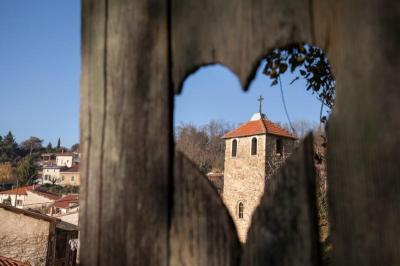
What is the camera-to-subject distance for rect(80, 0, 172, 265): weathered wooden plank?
62cm

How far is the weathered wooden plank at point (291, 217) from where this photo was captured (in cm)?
54

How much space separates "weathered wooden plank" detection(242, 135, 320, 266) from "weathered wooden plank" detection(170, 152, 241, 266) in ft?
0.15

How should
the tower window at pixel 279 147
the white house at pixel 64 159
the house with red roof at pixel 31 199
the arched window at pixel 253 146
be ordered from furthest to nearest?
the white house at pixel 64 159, the house with red roof at pixel 31 199, the tower window at pixel 279 147, the arched window at pixel 253 146

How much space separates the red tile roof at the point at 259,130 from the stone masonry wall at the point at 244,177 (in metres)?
0.32

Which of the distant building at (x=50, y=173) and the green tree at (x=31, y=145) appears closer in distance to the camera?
the distant building at (x=50, y=173)

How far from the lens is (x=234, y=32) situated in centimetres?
58

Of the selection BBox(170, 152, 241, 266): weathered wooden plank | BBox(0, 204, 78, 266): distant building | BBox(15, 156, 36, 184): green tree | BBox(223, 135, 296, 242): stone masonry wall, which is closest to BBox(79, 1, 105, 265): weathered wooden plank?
BBox(170, 152, 241, 266): weathered wooden plank

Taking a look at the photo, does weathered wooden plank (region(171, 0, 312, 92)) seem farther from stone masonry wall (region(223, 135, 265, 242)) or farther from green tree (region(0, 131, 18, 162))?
green tree (region(0, 131, 18, 162))

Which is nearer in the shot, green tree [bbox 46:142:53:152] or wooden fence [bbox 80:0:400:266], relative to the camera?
wooden fence [bbox 80:0:400:266]

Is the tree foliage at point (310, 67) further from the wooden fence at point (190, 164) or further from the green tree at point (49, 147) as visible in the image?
the green tree at point (49, 147)

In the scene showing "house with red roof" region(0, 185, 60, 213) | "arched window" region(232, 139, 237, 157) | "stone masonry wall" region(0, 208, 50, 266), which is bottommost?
"house with red roof" region(0, 185, 60, 213)

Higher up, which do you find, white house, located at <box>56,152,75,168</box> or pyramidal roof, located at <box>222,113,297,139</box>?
pyramidal roof, located at <box>222,113,297,139</box>

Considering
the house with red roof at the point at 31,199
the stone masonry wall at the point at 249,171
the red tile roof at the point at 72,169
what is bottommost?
the house with red roof at the point at 31,199

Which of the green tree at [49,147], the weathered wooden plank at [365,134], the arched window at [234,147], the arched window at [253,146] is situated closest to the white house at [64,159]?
the green tree at [49,147]
